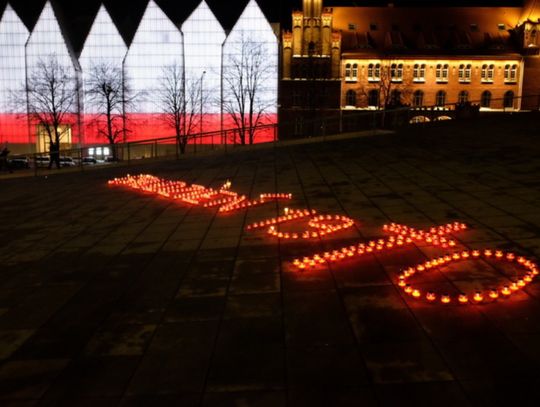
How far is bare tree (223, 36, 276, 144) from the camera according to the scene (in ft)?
170

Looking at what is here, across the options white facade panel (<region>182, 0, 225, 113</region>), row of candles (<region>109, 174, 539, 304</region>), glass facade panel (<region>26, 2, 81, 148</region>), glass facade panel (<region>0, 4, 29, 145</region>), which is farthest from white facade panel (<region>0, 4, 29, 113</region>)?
row of candles (<region>109, 174, 539, 304</region>)

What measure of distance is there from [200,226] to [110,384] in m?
5.56

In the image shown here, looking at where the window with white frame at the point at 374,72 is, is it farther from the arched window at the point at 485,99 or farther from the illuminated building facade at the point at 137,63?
the illuminated building facade at the point at 137,63

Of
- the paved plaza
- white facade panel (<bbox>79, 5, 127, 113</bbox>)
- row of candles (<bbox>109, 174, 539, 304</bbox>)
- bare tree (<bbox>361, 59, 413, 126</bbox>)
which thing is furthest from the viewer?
bare tree (<bbox>361, 59, 413, 126</bbox>)

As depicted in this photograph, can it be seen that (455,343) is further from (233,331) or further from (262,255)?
(262,255)

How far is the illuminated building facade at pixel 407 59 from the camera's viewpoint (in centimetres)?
5553

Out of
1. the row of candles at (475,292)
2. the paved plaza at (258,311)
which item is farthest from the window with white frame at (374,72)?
the row of candles at (475,292)

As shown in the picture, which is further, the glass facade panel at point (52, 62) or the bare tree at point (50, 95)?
the glass facade panel at point (52, 62)

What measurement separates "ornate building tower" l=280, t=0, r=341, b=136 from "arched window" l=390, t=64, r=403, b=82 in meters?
6.51

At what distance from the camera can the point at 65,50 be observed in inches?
2116

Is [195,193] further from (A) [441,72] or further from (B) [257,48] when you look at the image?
(A) [441,72]

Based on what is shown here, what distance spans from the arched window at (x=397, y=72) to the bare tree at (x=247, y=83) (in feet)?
48.0

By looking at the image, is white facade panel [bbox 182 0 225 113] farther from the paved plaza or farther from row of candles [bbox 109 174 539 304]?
the paved plaza

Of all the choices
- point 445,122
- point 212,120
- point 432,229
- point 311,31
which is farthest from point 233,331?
point 311,31
